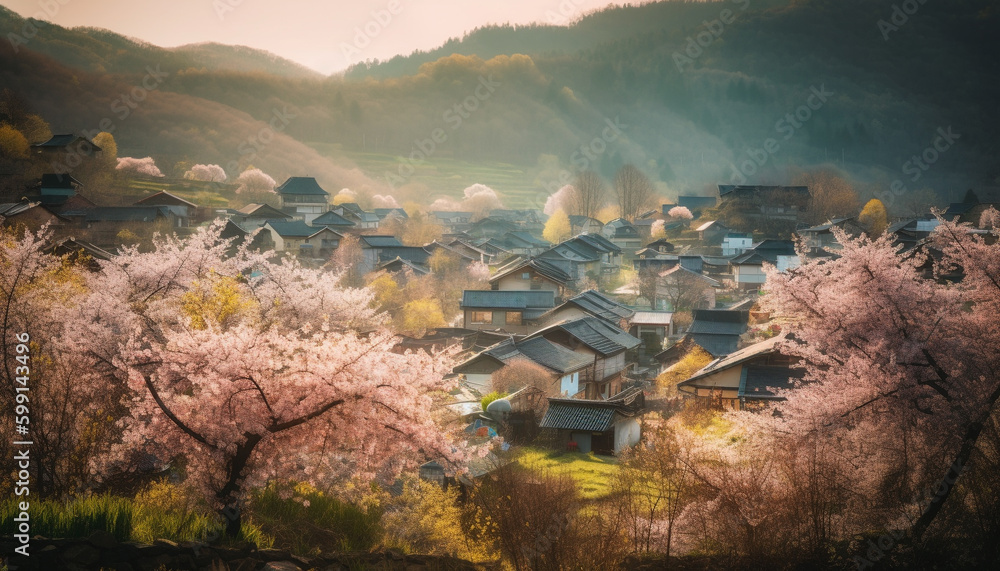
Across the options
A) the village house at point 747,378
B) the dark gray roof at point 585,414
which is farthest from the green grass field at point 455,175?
the dark gray roof at point 585,414

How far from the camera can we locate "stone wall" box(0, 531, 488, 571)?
7.24 metres

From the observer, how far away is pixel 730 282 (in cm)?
5159

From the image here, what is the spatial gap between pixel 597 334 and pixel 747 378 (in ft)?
34.3

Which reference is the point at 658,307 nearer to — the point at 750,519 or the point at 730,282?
the point at 730,282

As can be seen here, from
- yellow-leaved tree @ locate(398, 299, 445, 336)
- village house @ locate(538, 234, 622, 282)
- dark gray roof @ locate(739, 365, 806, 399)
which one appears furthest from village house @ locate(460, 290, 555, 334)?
dark gray roof @ locate(739, 365, 806, 399)

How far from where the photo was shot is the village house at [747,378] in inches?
834

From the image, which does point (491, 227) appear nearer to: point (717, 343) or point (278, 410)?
point (717, 343)

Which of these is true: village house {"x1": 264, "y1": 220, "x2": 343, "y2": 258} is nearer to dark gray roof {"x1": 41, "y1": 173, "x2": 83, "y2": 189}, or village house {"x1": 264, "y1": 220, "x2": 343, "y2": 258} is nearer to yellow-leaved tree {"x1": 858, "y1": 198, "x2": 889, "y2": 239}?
dark gray roof {"x1": 41, "y1": 173, "x2": 83, "y2": 189}

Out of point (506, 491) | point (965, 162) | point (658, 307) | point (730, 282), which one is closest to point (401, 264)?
point (658, 307)

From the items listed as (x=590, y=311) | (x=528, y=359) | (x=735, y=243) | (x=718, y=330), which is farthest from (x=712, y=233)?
(x=528, y=359)

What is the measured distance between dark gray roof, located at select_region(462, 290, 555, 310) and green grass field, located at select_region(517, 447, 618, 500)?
18500mm

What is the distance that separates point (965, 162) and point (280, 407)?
6437 inches

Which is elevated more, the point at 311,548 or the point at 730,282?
the point at 730,282

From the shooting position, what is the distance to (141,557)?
24.5 feet
